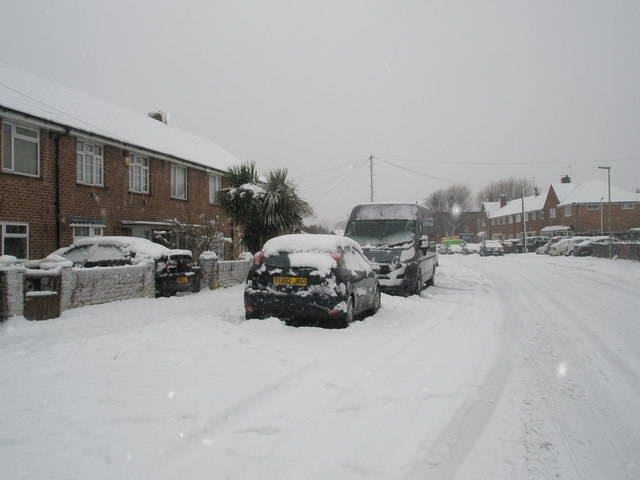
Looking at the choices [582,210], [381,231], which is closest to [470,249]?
[582,210]

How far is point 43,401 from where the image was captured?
12.5ft

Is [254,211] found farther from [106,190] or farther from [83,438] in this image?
[83,438]

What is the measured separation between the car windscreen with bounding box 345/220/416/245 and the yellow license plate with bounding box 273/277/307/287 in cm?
515

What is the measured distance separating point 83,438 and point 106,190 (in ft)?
47.6

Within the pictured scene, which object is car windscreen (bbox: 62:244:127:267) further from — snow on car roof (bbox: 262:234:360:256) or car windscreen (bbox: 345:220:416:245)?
car windscreen (bbox: 345:220:416:245)

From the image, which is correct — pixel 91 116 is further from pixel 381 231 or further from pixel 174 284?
pixel 381 231

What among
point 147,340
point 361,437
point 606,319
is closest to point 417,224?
point 606,319

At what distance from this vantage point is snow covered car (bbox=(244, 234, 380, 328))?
22.8 ft

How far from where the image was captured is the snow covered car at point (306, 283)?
Result: 696 centimetres

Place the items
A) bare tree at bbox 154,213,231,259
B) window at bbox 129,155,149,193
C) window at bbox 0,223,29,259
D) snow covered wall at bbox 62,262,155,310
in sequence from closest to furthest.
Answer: snow covered wall at bbox 62,262,155,310 → window at bbox 0,223,29,259 → bare tree at bbox 154,213,231,259 → window at bbox 129,155,149,193

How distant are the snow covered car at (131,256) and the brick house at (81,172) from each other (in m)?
3.59

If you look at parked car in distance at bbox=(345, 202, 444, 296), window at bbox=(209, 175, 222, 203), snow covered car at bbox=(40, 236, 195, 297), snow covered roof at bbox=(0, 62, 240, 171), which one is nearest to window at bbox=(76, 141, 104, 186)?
snow covered roof at bbox=(0, 62, 240, 171)

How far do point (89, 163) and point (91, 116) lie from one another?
9.32 feet

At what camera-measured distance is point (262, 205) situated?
586 inches
